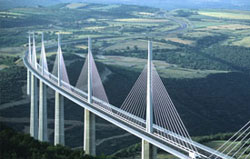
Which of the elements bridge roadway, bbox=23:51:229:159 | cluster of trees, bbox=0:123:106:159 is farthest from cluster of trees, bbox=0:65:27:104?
cluster of trees, bbox=0:123:106:159

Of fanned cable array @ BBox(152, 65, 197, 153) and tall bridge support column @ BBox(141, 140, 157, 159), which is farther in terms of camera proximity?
tall bridge support column @ BBox(141, 140, 157, 159)

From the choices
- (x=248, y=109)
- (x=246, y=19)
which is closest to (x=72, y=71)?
(x=248, y=109)

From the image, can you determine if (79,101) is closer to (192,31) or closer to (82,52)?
(82,52)

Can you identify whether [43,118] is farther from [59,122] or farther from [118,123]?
[118,123]

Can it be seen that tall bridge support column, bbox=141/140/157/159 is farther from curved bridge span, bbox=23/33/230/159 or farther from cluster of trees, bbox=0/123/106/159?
cluster of trees, bbox=0/123/106/159

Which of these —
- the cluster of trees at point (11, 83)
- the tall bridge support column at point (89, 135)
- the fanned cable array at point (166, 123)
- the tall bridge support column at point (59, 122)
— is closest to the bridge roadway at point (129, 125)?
the fanned cable array at point (166, 123)

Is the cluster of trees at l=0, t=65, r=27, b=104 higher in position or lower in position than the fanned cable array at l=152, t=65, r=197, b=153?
lower

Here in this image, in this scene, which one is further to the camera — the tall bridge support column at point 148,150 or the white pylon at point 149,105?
the white pylon at point 149,105

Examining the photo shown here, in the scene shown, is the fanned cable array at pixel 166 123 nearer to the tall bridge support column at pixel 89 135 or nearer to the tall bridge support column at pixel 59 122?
the tall bridge support column at pixel 89 135

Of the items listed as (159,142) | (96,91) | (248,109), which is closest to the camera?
(159,142)
